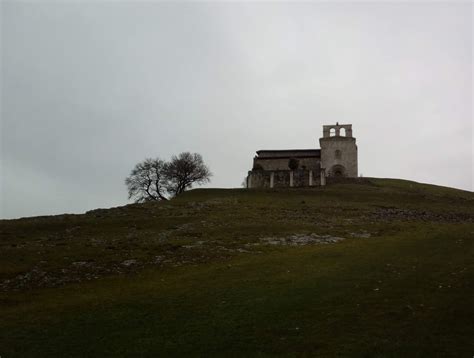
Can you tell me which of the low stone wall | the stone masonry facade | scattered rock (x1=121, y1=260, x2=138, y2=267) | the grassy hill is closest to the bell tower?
the stone masonry facade

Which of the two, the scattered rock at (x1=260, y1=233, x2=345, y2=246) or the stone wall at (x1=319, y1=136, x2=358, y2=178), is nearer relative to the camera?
the scattered rock at (x1=260, y1=233, x2=345, y2=246)

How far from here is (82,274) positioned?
27.9 metres

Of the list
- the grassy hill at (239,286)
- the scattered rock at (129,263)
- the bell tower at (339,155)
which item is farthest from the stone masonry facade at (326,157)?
the scattered rock at (129,263)

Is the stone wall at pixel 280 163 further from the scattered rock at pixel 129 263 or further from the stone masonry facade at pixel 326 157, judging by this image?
the scattered rock at pixel 129 263

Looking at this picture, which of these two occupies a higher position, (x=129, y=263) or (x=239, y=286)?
(x=129, y=263)

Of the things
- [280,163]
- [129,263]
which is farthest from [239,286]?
[280,163]

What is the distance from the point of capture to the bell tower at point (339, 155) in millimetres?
94812

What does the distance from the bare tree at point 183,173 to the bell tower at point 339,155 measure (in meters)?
24.9

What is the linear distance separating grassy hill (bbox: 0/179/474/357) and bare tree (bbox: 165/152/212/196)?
38.8 metres

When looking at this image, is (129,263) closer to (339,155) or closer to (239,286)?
(239,286)

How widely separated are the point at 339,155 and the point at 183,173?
31.8m

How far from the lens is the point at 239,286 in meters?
22.5

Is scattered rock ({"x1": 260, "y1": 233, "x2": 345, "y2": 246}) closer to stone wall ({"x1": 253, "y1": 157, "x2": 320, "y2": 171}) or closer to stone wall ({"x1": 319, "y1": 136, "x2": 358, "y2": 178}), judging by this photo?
stone wall ({"x1": 319, "y1": 136, "x2": 358, "y2": 178})

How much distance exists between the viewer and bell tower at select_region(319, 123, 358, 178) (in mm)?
94812
